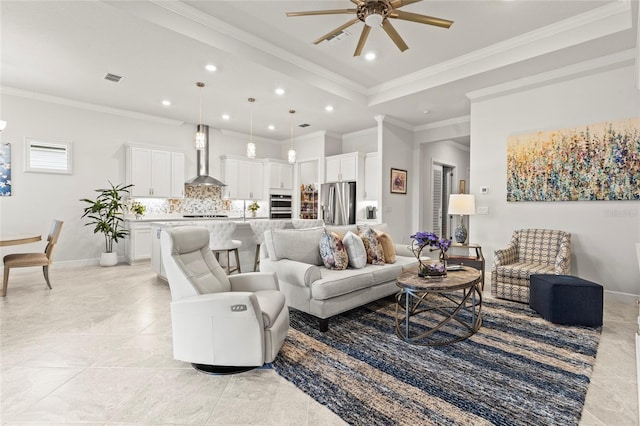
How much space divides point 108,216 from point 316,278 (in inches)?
194

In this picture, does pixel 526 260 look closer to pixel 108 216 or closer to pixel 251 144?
pixel 251 144

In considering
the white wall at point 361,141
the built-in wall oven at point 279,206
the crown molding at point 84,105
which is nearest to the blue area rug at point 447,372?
the white wall at point 361,141

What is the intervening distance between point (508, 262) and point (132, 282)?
5.22 m

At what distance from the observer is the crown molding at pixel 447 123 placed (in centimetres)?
634

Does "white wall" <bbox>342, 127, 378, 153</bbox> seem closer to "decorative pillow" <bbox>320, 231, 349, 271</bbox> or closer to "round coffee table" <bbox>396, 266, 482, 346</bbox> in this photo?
"decorative pillow" <bbox>320, 231, 349, 271</bbox>

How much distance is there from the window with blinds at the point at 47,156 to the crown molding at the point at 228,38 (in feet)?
12.9

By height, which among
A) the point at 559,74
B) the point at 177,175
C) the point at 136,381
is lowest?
the point at 136,381

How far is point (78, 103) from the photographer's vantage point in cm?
581

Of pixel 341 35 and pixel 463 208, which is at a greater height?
pixel 341 35

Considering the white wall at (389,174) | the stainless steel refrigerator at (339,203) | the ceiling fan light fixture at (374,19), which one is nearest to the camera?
the ceiling fan light fixture at (374,19)

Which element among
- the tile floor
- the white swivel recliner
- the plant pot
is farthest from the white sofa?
the plant pot

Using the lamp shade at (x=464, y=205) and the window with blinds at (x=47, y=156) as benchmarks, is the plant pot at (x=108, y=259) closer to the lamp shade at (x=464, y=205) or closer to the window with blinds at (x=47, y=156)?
the window with blinds at (x=47, y=156)

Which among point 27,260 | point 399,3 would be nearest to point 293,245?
point 399,3

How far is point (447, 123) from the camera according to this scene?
6.61 metres
